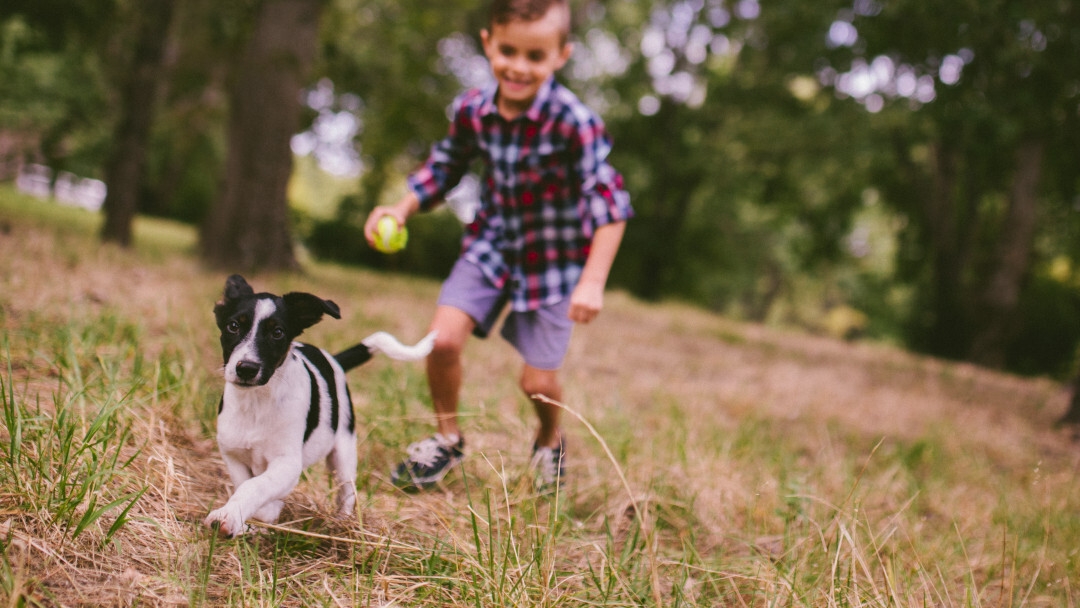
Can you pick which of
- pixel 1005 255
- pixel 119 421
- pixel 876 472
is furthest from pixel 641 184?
pixel 119 421

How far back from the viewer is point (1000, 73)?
21.9 ft

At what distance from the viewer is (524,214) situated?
271cm

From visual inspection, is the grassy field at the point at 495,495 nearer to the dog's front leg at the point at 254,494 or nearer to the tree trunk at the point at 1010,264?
the dog's front leg at the point at 254,494

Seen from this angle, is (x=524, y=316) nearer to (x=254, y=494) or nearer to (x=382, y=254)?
(x=254, y=494)

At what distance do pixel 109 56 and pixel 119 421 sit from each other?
44.8 ft

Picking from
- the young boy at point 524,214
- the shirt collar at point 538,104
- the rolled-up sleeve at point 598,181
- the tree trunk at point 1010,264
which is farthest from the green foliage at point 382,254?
the rolled-up sleeve at point 598,181

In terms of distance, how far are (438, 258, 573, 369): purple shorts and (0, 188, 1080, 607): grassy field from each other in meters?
0.35

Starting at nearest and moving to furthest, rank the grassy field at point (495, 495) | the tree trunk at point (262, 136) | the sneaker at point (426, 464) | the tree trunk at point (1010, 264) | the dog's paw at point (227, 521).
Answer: the dog's paw at point (227, 521)
the grassy field at point (495, 495)
the sneaker at point (426, 464)
the tree trunk at point (262, 136)
the tree trunk at point (1010, 264)

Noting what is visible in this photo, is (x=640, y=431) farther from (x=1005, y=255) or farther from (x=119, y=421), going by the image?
(x=1005, y=255)

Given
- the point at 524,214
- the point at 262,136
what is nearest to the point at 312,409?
the point at 524,214

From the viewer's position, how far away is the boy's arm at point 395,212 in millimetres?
2299

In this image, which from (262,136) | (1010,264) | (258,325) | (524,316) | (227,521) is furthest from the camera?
(1010,264)

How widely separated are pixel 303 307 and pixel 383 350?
0.33 meters

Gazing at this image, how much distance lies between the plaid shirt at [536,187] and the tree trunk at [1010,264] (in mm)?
10380
